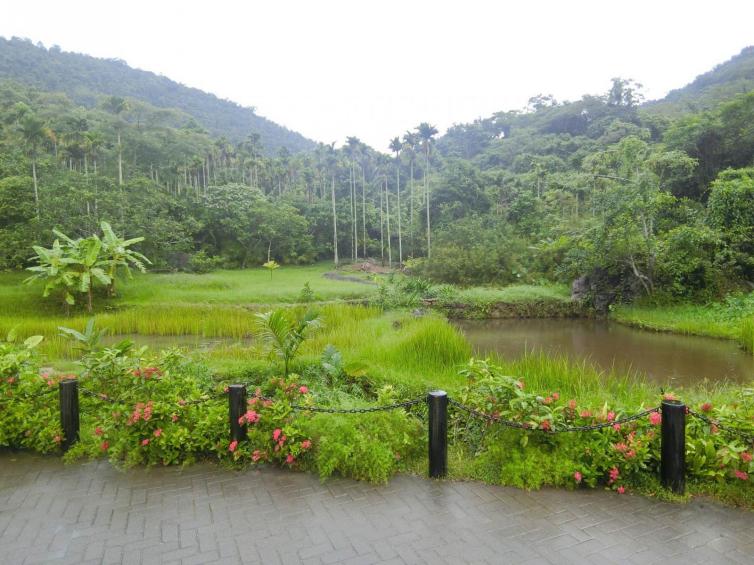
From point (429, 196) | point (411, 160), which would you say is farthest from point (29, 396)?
point (411, 160)

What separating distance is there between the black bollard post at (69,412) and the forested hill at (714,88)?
25693 millimetres

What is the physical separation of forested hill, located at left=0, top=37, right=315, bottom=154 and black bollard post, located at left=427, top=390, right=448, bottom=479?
53.3 m

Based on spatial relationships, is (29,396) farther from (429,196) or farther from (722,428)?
(429,196)

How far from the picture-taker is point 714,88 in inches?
1652

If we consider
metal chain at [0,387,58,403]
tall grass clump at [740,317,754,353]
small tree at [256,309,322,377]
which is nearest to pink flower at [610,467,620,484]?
small tree at [256,309,322,377]

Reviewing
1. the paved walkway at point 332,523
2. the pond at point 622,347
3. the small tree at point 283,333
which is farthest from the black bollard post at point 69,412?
the pond at point 622,347

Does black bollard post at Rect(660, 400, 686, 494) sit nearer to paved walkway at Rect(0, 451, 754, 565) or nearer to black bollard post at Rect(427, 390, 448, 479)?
paved walkway at Rect(0, 451, 754, 565)

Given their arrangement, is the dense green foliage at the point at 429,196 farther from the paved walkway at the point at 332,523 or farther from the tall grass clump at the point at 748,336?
the paved walkway at the point at 332,523

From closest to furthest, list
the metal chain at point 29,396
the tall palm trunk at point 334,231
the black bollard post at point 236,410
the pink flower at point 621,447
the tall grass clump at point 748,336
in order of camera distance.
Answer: the pink flower at point 621,447, the black bollard post at point 236,410, the metal chain at point 29,396, the tall grass clump at point 748,336, the tall palm trunk at point 334,231

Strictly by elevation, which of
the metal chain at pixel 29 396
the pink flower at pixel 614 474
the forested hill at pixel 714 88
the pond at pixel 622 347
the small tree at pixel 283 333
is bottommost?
the pond at pixel 622 347

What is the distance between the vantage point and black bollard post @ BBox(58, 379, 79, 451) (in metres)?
4.14

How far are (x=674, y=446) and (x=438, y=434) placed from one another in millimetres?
1653

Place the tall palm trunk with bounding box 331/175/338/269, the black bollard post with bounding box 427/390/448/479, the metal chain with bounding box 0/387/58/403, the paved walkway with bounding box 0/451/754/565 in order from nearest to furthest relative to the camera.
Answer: the paved walkway with bounding box 0/451/754/565 → the black bollard post with bounding box 427/390/448/479 → the metal chain with bounding box 0/387/58/403 → the tall palm trunk with bounding box 331/175/338/269

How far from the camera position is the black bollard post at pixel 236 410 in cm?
390
